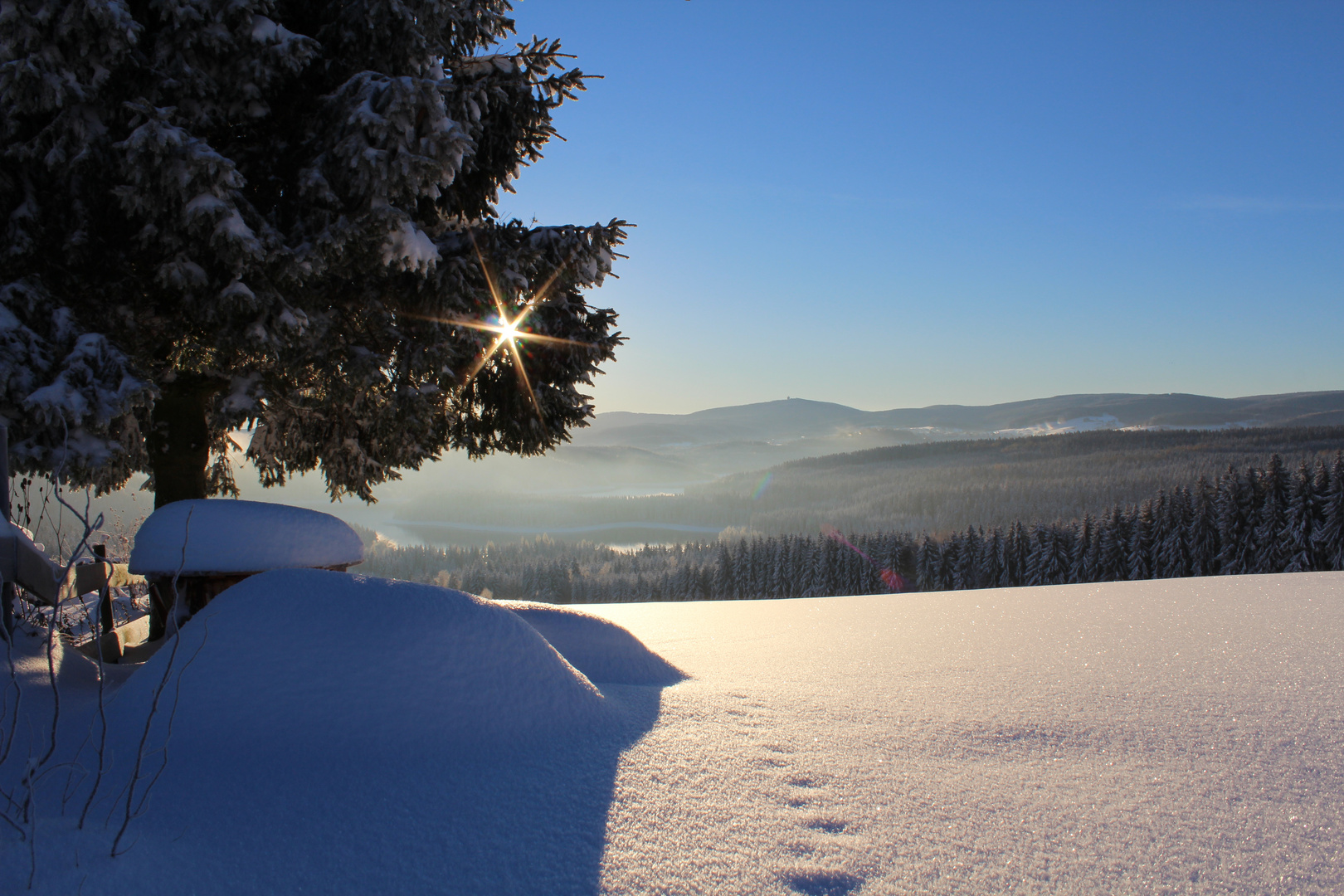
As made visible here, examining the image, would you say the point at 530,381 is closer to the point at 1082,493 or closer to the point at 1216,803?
the point at 1216,803

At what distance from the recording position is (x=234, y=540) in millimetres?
5270

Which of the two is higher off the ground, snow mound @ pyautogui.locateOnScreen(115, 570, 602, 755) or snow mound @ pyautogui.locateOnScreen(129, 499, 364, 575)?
snow mound @ pyautogui.locateOnScreen(129, 499, 364, 575)

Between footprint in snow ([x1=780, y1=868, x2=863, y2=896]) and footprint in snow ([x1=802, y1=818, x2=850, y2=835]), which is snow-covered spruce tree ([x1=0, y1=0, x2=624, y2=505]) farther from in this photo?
footprint in snow ([x1=780, y1=868, x2=863, y2=896])

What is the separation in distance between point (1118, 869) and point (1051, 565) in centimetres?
4602

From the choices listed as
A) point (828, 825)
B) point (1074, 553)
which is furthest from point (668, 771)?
point (1074, 553)

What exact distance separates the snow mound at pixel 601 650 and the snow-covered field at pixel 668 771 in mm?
265

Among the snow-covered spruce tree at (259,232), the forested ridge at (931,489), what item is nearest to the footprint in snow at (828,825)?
the snow-covered spruce tree at (259,232)

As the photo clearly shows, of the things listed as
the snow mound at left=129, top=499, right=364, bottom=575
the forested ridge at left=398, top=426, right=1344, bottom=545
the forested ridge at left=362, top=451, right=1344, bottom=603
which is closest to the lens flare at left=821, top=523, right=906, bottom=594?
the forested ridge at left=362, top=451, right=1344, bottom=603

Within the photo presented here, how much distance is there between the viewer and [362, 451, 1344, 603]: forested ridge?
34.5 m

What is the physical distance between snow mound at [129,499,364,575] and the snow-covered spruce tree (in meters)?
1.25

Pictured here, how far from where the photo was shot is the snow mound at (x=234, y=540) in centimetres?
521

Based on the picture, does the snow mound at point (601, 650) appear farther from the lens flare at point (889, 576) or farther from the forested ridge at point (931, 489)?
the forested ridge at point (931, 489)

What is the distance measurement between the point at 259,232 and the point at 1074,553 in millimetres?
46661

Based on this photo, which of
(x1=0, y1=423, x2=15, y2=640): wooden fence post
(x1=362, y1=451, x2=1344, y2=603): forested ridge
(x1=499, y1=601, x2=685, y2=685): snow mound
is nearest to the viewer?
(x1=0, y1=423, x2=15, y2=640): wooden fence post
